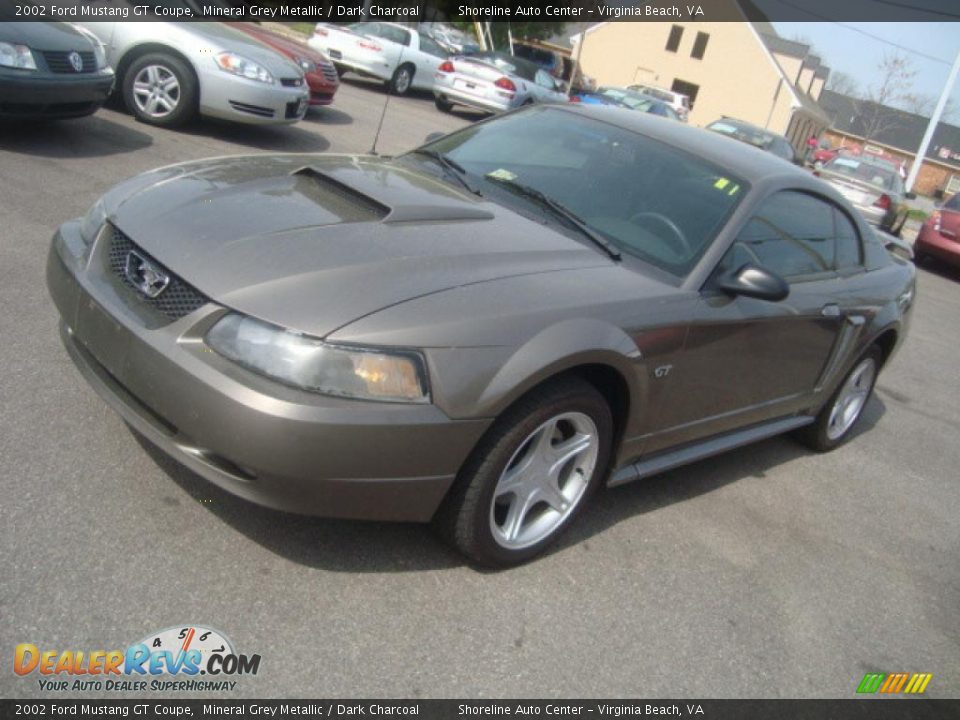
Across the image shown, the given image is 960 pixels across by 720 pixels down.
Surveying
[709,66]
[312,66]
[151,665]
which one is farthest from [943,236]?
[709,66]

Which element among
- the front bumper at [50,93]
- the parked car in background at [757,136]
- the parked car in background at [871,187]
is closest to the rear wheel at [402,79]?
the parked car in background at [757,136]

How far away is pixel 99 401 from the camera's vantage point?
3.54 metres

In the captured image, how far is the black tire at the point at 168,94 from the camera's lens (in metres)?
8.47

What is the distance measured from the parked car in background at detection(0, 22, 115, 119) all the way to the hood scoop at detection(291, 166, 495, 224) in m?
3.99

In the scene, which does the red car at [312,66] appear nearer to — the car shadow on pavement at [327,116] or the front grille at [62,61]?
the car shadow on pavement at [327,116]

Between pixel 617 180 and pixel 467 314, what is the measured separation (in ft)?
4.79

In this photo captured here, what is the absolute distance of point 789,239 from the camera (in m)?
4.17

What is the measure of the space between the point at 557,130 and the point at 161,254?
7.11ft

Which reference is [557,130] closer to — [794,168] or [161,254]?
[794,168]

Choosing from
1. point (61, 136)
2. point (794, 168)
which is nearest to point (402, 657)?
point (794, 168)

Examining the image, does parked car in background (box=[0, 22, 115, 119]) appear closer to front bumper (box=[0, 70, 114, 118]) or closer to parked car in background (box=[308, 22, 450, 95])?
front bumper (box=[0, 70, 114, 118])

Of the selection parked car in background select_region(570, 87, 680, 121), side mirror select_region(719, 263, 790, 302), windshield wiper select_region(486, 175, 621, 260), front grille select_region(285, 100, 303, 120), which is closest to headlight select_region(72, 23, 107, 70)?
front grille select_region(285, 100, 303, 120)

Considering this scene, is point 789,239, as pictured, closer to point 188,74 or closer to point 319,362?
point 319,362

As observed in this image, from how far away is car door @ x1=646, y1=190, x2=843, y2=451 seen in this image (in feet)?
11.7
